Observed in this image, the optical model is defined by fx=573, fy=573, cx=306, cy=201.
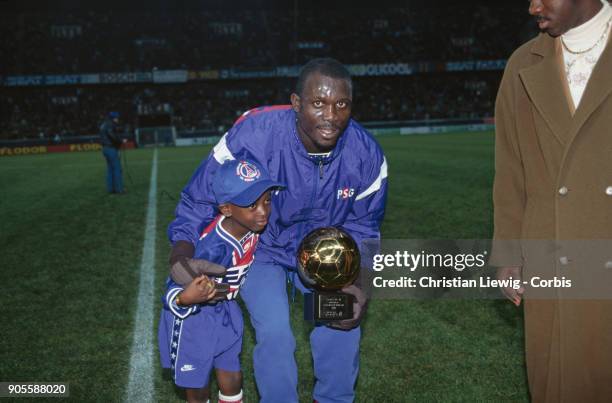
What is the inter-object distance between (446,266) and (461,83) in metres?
46.0

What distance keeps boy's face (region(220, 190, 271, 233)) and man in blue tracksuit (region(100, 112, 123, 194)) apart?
1179cm

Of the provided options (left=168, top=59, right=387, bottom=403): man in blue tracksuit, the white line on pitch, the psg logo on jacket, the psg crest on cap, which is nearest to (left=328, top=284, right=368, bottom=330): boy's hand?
(left=168, top=59, right=387, bottom=403): man in blue tracksuit

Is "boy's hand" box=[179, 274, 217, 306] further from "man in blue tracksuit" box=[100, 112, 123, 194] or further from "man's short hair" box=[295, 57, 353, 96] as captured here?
"man in blue tracksuit" box=[100, 112, 123, 194]

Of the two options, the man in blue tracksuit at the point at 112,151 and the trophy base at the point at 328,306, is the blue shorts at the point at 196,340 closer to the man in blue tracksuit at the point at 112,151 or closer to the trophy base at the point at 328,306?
the trophy base at the point at 328,306

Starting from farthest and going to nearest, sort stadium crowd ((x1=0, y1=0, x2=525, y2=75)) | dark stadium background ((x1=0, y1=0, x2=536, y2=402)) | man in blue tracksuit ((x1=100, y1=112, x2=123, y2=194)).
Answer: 1. stadium crowd ((x1=0, y1=0, x2=525, y2=75))
2. man in blue tracksuit ((x1=100, y1=112, x2=123, y2=194))
3. dark stadium background ((x1=0, y1=0, x2=536, y2=402))

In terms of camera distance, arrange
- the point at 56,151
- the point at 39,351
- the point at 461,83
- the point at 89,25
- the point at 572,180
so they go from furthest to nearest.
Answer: the point at 461,83
the point at 89,25
the point at 56,151
the point at 39,351
the point at 572,180

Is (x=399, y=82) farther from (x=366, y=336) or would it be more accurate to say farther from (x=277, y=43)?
(x=366, y=336)

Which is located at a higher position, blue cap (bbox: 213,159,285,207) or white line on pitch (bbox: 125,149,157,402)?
blue cap (bbox: 213,159,285,207)

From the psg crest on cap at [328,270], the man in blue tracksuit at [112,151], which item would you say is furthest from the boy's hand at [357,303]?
the man in blue tracksuit at [112,151]

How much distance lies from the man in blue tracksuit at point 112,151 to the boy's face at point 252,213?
11789 millimetres

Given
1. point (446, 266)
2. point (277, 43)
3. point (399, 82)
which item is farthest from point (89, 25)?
point (446, 266)

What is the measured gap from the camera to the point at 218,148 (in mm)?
3129

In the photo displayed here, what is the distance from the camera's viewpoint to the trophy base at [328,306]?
8.36ft

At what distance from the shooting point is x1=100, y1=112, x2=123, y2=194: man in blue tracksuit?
45.8 ft
